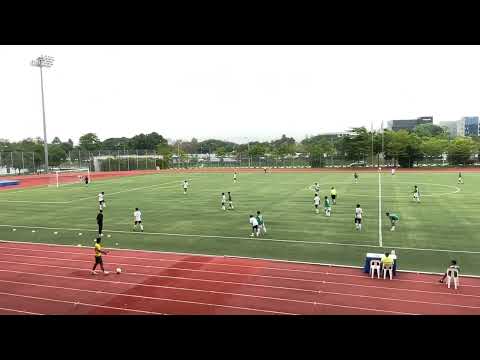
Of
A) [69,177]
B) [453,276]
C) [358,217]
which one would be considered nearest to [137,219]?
[358,217]

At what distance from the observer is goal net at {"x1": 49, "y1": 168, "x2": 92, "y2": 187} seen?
Answer: 54.5 m

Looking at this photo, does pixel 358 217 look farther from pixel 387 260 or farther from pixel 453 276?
pixel 453 276

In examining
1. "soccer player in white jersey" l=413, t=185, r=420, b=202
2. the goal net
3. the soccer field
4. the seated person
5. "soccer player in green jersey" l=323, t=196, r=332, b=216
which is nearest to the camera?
Result: the seated person

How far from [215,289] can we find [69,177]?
54786 mm

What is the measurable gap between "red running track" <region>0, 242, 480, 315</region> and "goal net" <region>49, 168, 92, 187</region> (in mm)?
38786

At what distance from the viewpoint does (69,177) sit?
62.8 meters

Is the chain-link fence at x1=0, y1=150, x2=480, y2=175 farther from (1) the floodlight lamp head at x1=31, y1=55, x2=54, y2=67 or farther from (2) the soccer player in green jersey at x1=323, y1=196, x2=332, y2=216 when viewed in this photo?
(2) the soccer player in green jersey at x1=323, y1=196, x2=332, y2=216

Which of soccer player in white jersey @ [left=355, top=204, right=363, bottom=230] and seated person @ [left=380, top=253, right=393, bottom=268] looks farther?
soccer player in white jersey @ [left=355, top=204, right=363, bottom=230]

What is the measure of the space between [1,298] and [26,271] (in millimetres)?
2732

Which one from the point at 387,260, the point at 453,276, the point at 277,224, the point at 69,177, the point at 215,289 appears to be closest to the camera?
the point at 453,276

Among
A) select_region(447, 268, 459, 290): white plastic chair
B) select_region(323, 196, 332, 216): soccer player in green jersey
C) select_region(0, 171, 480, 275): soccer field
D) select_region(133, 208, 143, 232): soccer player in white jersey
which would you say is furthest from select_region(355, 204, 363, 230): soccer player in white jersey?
select_region(133, 208, 143, 232): soccer player in white jersey
